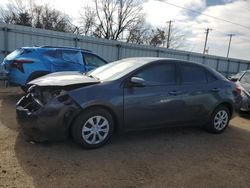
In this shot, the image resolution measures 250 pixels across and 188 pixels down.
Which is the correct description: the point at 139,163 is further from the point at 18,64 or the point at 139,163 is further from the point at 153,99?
the point at 18,64

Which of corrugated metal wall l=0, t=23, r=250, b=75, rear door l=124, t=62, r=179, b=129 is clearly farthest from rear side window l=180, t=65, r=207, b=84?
corrugated metal wall l=0, t=23, r=250, b=75

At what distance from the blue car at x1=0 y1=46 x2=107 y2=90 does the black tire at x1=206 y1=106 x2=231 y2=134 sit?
4435 millimetres

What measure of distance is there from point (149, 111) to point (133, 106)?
35 cm

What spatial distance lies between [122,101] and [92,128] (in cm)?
66

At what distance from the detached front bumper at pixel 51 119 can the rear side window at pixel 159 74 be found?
1.36 metres

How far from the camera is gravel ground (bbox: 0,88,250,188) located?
10.8 feet

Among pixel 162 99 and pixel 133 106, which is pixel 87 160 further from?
pixel 162 99

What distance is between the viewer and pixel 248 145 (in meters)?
5.19

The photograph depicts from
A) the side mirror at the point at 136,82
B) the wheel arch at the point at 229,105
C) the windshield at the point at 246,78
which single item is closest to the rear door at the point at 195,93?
the wheel arch at the point at 229,105

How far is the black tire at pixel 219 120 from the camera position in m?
5.60

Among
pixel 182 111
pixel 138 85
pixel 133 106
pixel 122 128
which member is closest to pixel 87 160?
pixel 122 128

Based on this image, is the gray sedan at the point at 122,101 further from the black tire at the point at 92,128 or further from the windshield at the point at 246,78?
the windshield at the point at 246,78

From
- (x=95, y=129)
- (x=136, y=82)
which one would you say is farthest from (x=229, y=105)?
(x=95, y=129)

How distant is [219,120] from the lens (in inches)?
224
